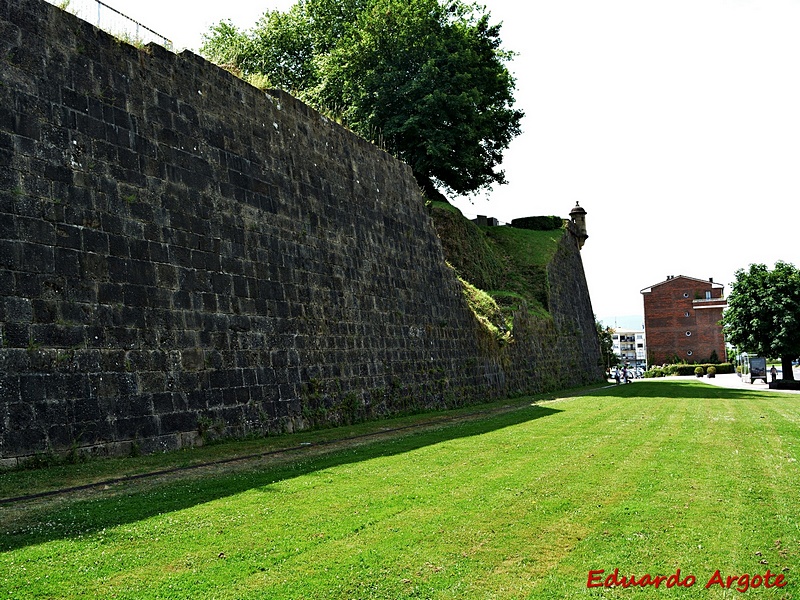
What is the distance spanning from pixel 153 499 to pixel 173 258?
5615mm

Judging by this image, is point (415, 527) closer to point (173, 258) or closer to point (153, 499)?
point (153, 499)

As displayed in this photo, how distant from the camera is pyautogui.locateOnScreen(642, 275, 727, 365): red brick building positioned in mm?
90750

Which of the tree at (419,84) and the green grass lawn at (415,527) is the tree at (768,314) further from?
the green grass lawn at (415,527)

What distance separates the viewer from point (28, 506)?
6625 millimetres

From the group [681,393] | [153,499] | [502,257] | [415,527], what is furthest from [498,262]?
[415,527]

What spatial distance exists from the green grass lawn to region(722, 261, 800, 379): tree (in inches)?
1289

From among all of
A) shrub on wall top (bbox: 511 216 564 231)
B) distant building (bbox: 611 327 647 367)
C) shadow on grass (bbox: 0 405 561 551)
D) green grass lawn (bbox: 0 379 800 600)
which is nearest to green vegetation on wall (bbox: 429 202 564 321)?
shrub on wall top (bbox: 511 216 564 231)

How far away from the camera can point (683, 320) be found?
307 feet

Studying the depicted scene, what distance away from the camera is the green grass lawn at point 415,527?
4.68 m

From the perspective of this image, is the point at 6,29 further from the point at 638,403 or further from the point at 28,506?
the point at 638,403

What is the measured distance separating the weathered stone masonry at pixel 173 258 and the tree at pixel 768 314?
27870 millimetres

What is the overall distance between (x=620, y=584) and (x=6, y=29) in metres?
10.3

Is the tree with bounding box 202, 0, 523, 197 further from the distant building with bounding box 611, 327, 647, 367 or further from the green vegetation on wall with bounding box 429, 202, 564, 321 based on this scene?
the distant building with bounding box 611, 327, 647, 367

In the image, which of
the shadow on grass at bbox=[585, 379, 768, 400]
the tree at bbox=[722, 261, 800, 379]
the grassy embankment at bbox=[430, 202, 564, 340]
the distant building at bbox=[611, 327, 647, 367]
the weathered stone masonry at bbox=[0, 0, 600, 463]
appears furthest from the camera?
the distant building at bbox=[611, 327, 647, 367]
